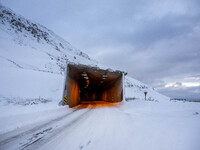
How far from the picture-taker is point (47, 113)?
745 cm

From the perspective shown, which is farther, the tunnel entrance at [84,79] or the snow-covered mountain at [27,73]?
the tunnel entrance at [84,79]

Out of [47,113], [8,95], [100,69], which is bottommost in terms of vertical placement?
[47,113]

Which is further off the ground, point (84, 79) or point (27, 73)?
point (27, 73)

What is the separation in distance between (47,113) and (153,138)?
7189mm

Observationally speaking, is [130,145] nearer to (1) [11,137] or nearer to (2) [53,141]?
(2) [53,141]

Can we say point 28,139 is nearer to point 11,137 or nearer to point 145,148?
point 11,137

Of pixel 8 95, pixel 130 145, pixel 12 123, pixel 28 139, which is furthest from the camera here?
pixel 8 95

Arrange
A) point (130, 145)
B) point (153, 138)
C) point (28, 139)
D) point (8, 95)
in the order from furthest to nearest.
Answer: point (8, 95) < point (28, 139) < point (153, 138) < point (130, 145)

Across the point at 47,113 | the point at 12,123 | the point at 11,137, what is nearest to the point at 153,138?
the point at 11,137

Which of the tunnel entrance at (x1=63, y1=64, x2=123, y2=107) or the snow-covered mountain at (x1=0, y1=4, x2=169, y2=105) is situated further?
the tunnel entrance at (x1=63, y1=64, x2=123, y2=107)

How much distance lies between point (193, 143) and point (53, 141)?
12.5 feet

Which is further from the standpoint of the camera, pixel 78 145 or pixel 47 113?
pixel 47 113

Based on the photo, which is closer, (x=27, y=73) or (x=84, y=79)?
(x=27, y=73)

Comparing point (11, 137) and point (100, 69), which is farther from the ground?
point (100, 69)
